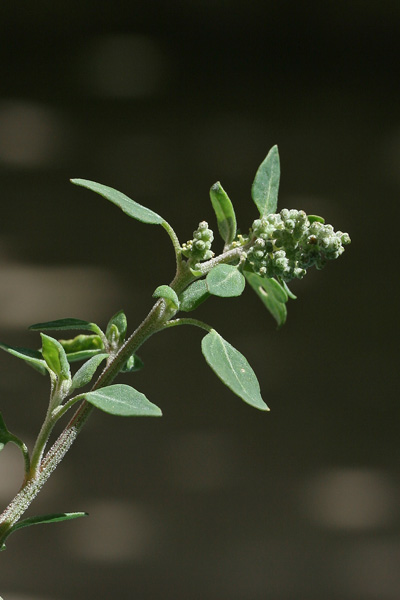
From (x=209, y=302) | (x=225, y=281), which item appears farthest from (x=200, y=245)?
(x=209, y=302)

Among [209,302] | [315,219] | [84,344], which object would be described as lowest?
[209,302]

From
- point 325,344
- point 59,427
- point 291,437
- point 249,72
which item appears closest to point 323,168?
point 249,72

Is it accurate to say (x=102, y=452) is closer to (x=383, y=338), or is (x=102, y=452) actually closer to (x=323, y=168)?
(x=383, y=338)

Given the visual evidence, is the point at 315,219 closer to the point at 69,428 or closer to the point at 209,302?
the point at 69,428

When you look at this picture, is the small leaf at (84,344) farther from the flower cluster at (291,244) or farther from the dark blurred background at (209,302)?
the dark blurred background at (209,302)

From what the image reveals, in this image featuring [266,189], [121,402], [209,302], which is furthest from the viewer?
[209,302]

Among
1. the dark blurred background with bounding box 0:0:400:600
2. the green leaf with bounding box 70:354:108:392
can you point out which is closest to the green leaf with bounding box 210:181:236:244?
the green leaf with bounding box 70:354:108:392

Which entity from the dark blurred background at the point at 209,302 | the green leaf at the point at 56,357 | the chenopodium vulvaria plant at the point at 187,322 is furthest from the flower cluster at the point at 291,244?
the dark blurred background at the point at 209,302

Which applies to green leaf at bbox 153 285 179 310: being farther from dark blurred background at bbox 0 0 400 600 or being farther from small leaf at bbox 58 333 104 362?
dark blurred background at bbox 0 0 400 600
